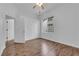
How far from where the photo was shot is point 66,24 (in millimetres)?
1487

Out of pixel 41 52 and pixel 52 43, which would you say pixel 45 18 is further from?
pixel 41 52

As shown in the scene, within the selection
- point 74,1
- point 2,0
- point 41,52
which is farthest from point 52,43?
point 2,0

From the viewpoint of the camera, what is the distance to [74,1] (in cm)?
142

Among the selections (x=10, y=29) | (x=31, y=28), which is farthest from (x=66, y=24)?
(x=10, y=29)

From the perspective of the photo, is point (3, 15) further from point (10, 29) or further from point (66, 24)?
point (66, 24)

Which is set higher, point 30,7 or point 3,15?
point 30,7

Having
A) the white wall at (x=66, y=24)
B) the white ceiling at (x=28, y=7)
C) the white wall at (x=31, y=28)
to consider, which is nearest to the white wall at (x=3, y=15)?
the white ceiling at (x=28, y=7)

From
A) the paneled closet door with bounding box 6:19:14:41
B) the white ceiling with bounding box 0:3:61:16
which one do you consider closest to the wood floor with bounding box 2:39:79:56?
the paneled closet door with bounding box 6:19:14:41

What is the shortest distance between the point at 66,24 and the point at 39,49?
22.4 inches

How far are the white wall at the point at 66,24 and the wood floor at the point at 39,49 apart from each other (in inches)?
3.4

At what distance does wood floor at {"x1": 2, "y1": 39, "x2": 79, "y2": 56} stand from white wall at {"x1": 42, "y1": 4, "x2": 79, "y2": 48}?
0.09 meters

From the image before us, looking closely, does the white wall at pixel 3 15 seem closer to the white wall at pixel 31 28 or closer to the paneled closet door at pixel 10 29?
the paneled closet door at pixel 10 29

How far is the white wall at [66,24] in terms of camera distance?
143 cm

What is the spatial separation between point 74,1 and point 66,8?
15 cm
